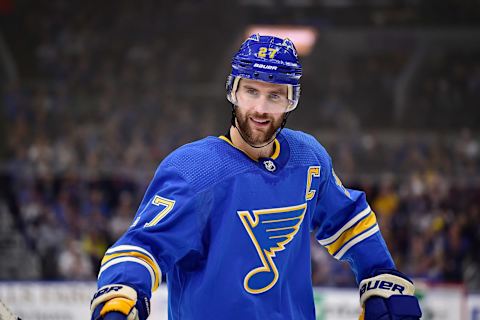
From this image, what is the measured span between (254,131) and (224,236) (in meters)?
0.29

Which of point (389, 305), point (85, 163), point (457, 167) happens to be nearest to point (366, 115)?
point (457, 167)

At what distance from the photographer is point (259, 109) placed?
2.21 m

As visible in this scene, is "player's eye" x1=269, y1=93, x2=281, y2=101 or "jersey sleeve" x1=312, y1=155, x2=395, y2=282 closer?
"player's eye" x1=269, y1=93, x2=281, y2=101

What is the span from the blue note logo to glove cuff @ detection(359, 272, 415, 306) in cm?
31

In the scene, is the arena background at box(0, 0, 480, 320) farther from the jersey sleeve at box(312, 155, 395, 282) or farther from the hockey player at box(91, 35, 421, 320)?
the hockey player at box(91, 35, 421, 320)

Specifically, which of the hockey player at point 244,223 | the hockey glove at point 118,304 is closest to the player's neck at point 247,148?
the hockey player at point 244,223

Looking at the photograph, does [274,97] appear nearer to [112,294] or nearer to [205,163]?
[205,163]

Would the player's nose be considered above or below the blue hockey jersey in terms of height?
above

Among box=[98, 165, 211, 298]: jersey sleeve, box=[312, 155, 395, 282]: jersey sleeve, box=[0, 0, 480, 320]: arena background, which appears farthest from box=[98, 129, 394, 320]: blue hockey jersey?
box=[0, 0, 480, 320]: arena background

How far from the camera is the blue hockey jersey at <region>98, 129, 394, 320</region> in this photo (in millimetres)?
2055

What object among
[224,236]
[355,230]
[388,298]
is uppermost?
[224,236]

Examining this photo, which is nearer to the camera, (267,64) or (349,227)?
(267,64)

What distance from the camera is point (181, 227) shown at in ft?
6.84

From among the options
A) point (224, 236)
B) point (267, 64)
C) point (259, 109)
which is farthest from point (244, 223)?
point (267, 64)
